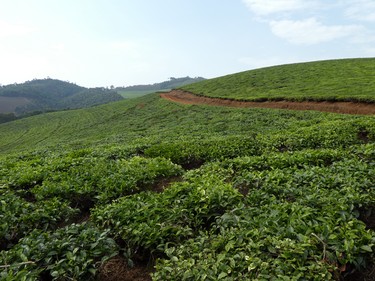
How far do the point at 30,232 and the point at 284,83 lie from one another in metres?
48.1

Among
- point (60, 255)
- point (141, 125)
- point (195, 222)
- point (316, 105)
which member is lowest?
point (141, 125)

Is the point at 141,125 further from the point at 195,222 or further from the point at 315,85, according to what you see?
the point at 195,222

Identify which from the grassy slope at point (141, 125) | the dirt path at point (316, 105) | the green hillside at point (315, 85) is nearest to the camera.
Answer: the grassy slope at point (141, 125)

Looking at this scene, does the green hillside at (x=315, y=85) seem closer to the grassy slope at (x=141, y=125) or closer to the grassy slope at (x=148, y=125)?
the grassy slope at (x=148, y=125)

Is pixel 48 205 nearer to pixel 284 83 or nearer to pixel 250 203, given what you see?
pixel 250 203

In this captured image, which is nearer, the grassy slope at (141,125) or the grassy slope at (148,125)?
the grassy slope at (148,125)

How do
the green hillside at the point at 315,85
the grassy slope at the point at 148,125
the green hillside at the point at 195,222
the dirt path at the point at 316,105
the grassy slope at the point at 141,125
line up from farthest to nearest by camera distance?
the green hillside at the point at 315,85 → the dirt path at the point at 316,105 → the grassy slope at the point at 141,125 → the grassy slope at the point at 148,125 → the green hillside at the point at 195,222

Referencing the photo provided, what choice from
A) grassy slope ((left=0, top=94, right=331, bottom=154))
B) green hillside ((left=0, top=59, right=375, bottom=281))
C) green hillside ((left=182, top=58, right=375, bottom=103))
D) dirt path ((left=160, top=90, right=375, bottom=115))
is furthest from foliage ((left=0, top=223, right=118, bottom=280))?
green hillside ((left=182, top=58, right=375, bottom=103))

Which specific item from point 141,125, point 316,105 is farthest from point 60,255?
point 141,125

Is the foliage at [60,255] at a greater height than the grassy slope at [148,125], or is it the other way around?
the foliage at [60,255]

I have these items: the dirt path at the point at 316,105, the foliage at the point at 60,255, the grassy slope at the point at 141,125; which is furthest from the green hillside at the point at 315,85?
the foliage at the point at 60,255

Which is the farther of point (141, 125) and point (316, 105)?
point (141, 125)

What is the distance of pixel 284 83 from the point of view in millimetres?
48406

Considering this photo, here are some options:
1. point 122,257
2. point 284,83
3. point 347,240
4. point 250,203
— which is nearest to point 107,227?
point 122,257
